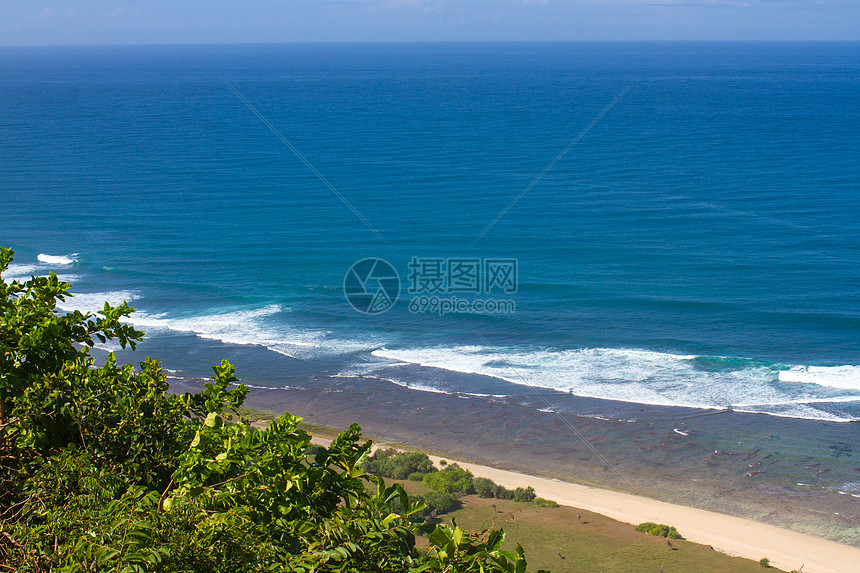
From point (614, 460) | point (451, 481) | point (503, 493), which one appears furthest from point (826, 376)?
point (451, 481)

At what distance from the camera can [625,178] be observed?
2346 inches

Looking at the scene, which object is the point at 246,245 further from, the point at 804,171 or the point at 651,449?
the point at 804,171

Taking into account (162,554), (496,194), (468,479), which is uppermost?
(496,194)

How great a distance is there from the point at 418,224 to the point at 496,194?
1019 cm

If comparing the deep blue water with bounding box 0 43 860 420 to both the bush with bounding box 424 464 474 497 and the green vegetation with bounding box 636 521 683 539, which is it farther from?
the green vegetation with bounding box 636 521 683 539

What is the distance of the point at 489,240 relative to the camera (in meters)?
45.5

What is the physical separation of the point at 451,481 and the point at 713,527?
7.25 m

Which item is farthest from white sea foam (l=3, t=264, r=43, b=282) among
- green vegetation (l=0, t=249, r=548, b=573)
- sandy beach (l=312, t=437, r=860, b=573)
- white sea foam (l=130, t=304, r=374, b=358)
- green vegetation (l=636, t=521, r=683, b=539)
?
green vegetation (l=0, t=249, r=548, b=573)

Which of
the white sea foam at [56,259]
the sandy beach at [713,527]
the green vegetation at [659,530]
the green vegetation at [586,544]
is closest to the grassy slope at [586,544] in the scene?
the green vegetation at [586,544]

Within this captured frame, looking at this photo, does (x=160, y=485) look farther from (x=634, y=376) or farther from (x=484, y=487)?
(x=634, y=376)

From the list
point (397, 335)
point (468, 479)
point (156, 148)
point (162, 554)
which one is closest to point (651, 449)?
point (468, 479)

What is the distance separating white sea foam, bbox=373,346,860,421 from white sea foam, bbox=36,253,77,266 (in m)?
22.5

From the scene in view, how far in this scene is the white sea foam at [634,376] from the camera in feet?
84.5

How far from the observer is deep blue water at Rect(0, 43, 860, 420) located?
29.3 meters
